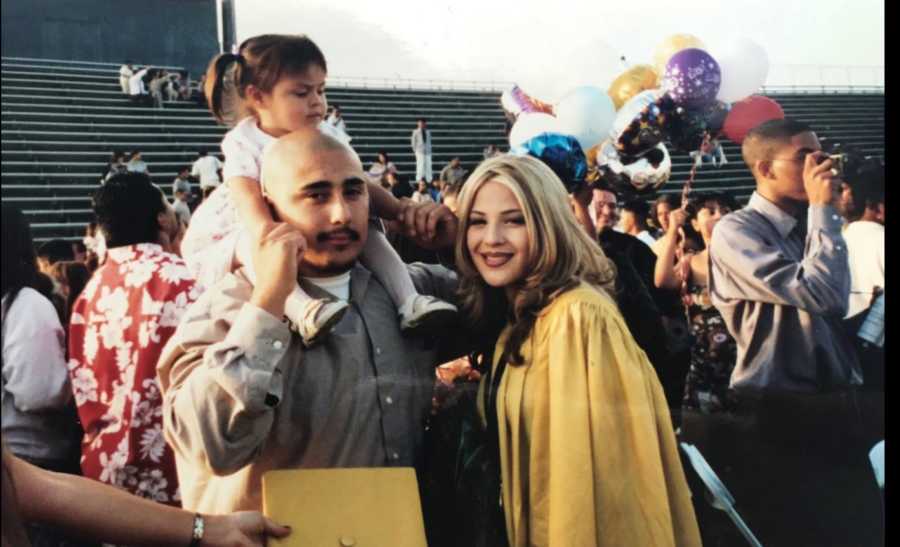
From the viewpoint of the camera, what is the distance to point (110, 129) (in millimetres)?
1411

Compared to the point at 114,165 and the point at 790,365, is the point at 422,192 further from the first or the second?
the point at 790,365

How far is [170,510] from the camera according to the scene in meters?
1.23

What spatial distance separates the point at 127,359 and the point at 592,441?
71cm

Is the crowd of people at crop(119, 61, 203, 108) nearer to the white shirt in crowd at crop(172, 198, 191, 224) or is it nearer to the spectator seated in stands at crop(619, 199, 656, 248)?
the white shirt in crowd at crop(172, 198, 191, 224)

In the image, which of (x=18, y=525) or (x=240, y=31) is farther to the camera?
(x=240, y=31)

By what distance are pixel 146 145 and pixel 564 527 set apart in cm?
84

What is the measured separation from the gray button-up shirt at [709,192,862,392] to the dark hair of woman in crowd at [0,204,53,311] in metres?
1.13

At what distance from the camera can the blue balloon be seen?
1689mm

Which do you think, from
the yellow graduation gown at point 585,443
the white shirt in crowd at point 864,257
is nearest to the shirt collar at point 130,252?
the yellow graduation gown at point 585,443

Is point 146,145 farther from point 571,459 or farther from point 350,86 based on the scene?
point 571,459

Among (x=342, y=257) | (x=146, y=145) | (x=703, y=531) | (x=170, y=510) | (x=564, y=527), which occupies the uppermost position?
(x=146, y=145)

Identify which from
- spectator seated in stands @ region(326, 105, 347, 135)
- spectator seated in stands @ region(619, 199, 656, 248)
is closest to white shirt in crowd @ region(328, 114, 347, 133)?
spectator seated in stands @ region(326, 105, 347, 135)

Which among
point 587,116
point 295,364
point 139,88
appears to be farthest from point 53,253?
point 587,116

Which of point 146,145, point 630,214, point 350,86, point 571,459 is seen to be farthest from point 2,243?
point 630,214
